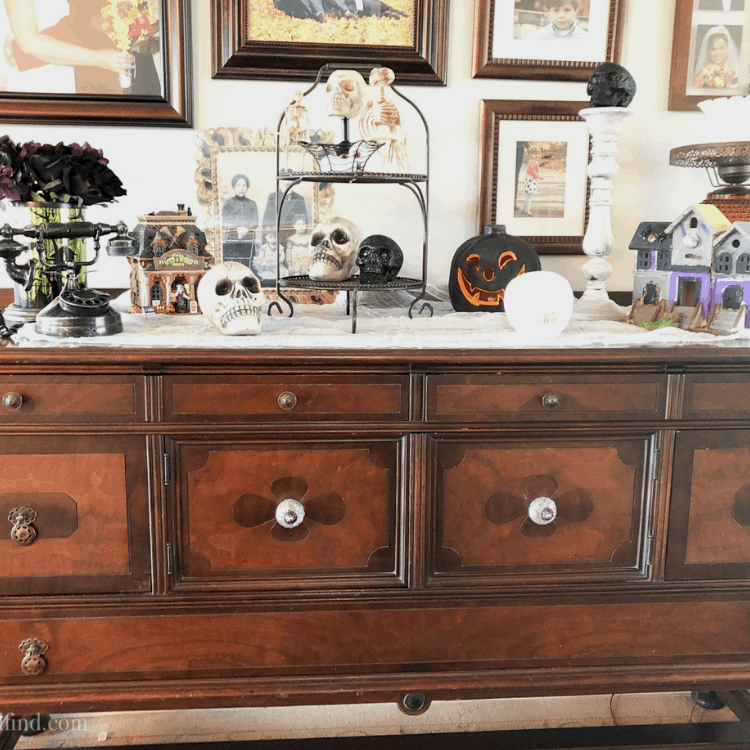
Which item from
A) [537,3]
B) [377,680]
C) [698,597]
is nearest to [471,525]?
[377,680]

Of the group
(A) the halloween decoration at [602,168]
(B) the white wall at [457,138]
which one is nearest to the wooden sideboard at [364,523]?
(A) the halloween decoration at [602,168]

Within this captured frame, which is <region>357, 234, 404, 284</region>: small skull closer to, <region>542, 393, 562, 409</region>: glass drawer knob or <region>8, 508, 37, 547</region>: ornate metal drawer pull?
<region>542, 393, 562, 409</region>: glass drawer knob

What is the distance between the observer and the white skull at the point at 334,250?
173 cm

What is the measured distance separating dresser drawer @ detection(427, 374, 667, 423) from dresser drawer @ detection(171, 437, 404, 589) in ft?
0.50

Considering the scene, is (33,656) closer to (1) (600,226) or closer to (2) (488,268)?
(2) (488,268)

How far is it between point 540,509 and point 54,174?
4.34 ft

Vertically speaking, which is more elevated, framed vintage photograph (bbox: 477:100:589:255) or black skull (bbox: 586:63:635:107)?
black skull (bbox: 586:63:635:107)

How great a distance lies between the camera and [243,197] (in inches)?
79.7

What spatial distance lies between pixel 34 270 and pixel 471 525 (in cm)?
116

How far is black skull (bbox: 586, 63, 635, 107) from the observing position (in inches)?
71.7

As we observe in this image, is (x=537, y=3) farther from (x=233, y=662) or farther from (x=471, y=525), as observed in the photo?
(x=233, y=662)

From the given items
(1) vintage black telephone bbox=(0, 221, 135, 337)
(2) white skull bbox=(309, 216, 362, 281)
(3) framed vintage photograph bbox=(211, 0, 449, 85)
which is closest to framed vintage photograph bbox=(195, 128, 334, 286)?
(3) framed vintage photograph bbox=(211, 0, 449, 85)

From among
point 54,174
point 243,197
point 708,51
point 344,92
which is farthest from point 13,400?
point 708,51

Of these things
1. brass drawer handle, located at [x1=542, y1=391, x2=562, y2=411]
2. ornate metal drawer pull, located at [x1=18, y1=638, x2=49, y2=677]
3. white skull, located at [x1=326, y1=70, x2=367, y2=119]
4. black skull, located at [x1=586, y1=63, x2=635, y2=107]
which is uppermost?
black skull, located at [x1=586, y1=63, x2=635, y2=107]
